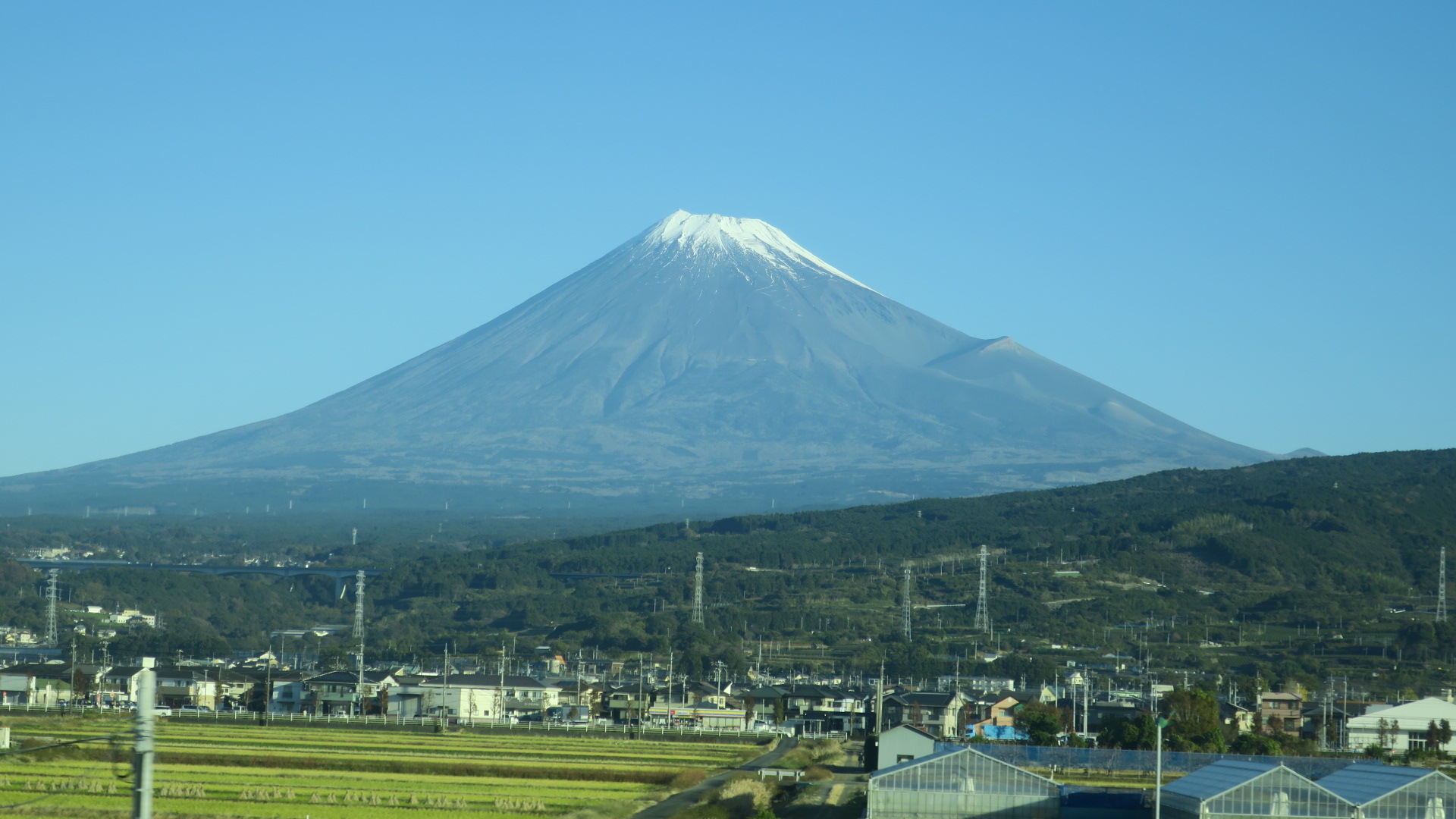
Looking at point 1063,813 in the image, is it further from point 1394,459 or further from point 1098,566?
point 1394,459

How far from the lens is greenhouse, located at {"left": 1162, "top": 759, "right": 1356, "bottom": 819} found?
3566 centimetres

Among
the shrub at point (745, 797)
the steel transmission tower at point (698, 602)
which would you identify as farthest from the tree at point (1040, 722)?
the steel transmission tower at point (698, 602)

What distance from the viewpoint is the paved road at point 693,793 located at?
38.2 metres

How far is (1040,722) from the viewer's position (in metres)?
62.2

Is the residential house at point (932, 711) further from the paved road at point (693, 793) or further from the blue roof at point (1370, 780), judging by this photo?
the blue roof at point (1370, 780)

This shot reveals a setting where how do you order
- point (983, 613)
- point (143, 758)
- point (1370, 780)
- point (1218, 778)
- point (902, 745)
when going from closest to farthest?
1. point (143, 758)
2. point (1218, 778)
3. point (1370, 780)
4. point (902, 745)
5. point (983, 613)

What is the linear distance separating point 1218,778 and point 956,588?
300ft

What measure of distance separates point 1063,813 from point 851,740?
91.7 ft

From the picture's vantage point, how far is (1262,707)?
71312 mm

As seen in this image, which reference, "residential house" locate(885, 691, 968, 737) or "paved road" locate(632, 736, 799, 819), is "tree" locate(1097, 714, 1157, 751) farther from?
"paved road" locate(632, 736, 799, 819)

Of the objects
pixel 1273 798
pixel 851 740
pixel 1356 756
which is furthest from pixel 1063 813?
pixel 851 740

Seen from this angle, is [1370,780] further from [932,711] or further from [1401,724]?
[932,711]

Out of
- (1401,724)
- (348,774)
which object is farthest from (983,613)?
(348,774)

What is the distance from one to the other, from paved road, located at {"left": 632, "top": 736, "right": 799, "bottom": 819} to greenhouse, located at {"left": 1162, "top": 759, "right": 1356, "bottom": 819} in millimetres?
10533
